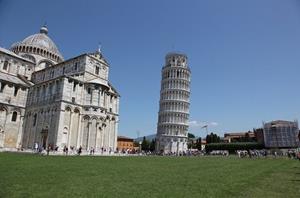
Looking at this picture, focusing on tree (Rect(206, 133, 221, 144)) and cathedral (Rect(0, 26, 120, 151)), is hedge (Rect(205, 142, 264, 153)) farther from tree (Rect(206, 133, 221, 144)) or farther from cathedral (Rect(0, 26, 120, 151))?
cathedral (Rect(0, 26, 120, 151))

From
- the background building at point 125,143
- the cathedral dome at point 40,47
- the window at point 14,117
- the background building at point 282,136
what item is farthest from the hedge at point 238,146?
the window at point 14,117

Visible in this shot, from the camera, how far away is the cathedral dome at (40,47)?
187 feet

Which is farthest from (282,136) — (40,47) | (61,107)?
(40,47)

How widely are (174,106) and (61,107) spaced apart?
156 ft

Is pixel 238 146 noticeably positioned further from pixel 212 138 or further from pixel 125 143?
pixel 125 143

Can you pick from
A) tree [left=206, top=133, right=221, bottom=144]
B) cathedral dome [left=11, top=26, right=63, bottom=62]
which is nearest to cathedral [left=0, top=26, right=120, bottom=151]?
cathedral dome [left=11, top=26, right=63, bottom=62]

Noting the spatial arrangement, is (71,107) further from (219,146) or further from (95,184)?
(219,146)

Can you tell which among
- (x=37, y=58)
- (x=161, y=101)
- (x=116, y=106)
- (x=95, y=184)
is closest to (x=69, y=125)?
Answer: (x=116, y=106)

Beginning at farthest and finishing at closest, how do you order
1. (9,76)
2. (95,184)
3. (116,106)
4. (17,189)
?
(116,106), (9,76), (95,184), (17,189)

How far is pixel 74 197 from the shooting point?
7.21 m

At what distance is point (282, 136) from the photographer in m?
86.5

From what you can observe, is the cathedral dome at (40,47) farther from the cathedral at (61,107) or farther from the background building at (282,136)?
the background building at (282,136)

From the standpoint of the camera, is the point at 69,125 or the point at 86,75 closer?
the point at 69,125

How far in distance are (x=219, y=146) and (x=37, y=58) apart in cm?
5846
